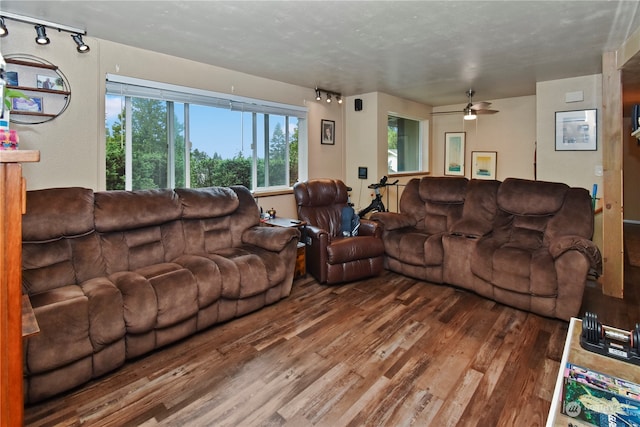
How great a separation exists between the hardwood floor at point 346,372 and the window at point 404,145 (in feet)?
11.8

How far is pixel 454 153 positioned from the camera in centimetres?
→ 669

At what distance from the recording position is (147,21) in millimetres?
2680

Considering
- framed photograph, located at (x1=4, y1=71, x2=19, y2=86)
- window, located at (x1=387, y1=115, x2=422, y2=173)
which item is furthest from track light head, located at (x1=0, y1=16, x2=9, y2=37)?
window, located at (x1=387, y1=115, x2=422, y2=173)

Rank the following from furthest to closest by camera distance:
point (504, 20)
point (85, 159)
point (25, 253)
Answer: point (85, 159) → point (504, 20) → point (25, 253)

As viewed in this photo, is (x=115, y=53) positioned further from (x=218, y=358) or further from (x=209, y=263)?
(x=218, y=358)

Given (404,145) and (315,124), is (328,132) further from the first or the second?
(404,145)

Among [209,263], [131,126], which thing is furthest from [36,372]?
[131,126]

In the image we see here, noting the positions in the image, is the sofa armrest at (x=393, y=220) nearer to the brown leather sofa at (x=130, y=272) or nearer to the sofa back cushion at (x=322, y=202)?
the sofa back cushion at (x=322, y=202)

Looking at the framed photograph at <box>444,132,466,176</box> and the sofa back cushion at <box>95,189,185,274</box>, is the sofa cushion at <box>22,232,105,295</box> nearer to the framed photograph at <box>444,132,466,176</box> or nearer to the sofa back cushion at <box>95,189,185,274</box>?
the sofa back cushion at <box>95,189,185,274</box>

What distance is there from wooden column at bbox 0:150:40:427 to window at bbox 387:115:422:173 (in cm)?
543

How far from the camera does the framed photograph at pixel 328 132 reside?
5293 millimetres

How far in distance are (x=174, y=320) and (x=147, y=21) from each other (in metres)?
2.21

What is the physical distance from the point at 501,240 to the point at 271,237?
2295mm

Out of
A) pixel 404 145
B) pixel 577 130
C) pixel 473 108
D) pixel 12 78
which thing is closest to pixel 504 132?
pixel 473 108
